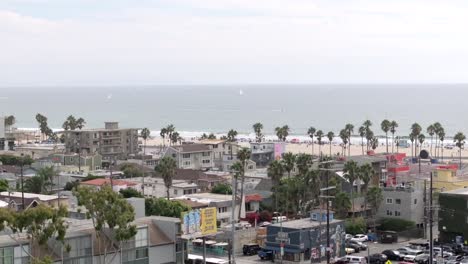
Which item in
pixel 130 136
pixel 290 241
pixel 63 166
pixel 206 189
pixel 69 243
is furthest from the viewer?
pixel 130 136

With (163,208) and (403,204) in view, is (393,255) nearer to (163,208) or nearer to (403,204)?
(403,204)

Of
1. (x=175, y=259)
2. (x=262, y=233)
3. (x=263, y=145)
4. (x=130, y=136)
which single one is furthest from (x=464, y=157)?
(x=175, y=259)

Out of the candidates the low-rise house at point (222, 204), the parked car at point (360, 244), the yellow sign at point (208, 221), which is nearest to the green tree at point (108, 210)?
the yellow sign at point (208, 221)

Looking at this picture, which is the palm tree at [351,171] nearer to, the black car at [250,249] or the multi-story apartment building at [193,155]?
the black car at [250,249]

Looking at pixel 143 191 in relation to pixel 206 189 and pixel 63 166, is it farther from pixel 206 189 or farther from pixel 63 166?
pixel 63 166

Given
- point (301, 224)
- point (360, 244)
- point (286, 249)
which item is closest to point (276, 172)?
point (360, 244)

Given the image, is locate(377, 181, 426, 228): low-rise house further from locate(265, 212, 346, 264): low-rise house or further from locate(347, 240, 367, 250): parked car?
locate(265, 212, 346, 264): low-rise house
